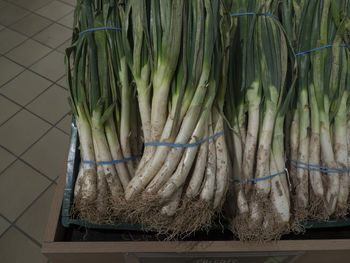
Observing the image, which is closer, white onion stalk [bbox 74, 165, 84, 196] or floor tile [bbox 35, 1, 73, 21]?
white onion stalk [bbox 74, 165, 84, 196]

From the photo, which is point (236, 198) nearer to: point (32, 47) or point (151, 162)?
point (151, 162)

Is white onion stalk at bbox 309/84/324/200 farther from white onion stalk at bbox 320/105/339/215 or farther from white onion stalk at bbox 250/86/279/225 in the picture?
white onion stalk at bbox 250/86/279/225

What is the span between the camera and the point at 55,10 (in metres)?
3.03

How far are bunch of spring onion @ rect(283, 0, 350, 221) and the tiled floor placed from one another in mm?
1607

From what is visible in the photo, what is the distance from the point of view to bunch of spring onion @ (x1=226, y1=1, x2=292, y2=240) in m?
0.85

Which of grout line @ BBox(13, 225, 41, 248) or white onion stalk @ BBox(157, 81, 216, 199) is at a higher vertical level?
white onion stalk @ BBox(157, 81, 216, 199)

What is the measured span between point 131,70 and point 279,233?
790 millimetres

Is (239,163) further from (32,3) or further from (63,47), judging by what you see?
(32,3)

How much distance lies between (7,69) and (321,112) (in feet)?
9.12

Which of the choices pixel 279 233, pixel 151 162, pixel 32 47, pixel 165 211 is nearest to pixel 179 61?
pixel 151 162

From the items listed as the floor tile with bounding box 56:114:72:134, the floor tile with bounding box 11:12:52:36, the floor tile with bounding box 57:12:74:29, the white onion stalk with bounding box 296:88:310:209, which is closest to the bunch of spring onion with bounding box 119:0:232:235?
the white onion stalk with bounding box 296:88:310:209

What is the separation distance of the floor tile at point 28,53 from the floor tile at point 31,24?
0.62 ft

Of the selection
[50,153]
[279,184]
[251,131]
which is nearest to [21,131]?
[50,153]

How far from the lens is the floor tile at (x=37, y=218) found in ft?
5.25
